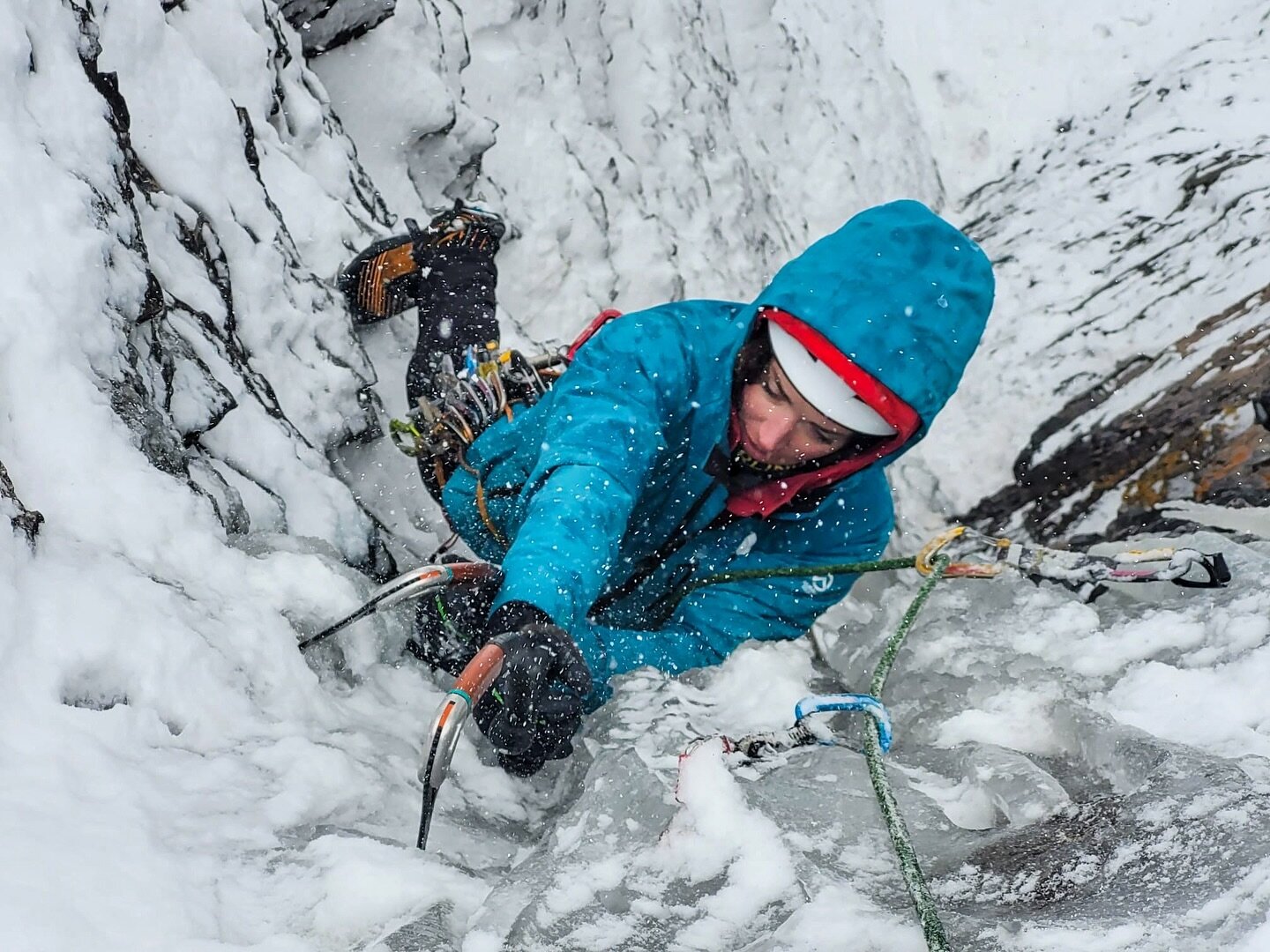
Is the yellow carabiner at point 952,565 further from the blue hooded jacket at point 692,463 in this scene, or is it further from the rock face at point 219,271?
the rock face at point 219,271

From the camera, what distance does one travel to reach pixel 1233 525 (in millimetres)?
3680

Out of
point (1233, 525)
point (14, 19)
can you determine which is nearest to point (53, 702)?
point (14, 19)

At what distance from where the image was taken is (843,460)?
2.28m

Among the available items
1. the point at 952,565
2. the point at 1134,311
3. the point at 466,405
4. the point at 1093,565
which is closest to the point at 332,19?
the point at 466,405

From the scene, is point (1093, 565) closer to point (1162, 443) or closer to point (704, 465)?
point (704, 465)

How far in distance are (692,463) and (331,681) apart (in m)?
0.92

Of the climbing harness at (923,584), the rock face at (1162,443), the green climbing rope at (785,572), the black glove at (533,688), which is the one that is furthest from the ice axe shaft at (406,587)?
the rock face at (1162,443)

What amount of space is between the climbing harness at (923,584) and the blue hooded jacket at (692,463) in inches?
4.9

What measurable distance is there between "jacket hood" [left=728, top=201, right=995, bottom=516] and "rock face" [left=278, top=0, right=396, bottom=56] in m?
2.46

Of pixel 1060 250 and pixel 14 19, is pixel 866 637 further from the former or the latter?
pixel 1060 250

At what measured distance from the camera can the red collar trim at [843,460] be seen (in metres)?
2.04

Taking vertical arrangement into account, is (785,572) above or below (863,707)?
above

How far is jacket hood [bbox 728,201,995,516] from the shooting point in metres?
2.02

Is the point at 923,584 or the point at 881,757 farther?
the point at 923,584
